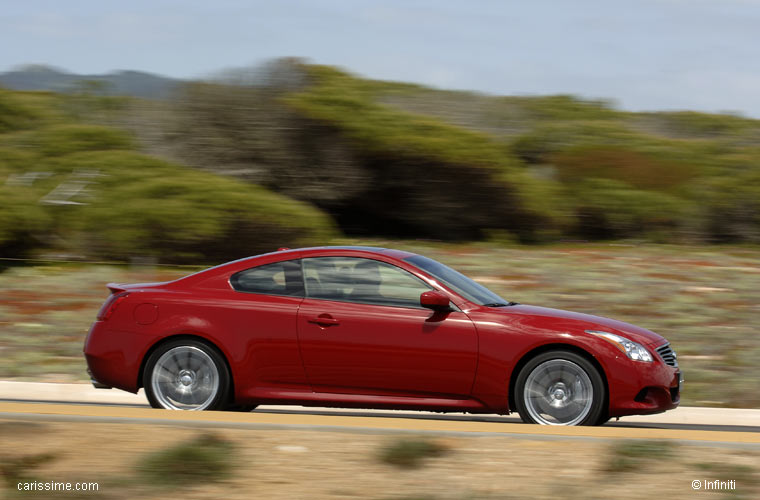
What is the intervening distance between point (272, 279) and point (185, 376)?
1023 mm

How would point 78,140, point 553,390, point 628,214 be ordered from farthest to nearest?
point 628,214
point 78,140
point 553,390

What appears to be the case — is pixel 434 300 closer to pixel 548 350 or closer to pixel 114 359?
pixel 548 350

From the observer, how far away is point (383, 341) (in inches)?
301

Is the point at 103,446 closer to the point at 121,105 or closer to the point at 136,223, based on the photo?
the point at 136,223

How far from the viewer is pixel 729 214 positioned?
2219 cm

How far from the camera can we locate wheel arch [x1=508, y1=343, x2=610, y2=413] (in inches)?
294

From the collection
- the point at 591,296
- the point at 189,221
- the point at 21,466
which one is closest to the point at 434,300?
the point at 21,466

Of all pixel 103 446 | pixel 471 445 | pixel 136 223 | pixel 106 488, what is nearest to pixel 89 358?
pixel 103 446

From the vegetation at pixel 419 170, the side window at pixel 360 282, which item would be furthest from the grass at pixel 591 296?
the side window at pixel 360 282

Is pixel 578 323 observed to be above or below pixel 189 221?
below

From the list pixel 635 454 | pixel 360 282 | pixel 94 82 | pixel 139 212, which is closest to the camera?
pixel 635 454

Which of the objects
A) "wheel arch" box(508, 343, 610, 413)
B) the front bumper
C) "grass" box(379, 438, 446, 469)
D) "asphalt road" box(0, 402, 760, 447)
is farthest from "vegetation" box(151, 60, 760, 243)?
"grass" box(379, 438, 446, 469)

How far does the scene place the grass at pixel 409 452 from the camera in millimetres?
5789

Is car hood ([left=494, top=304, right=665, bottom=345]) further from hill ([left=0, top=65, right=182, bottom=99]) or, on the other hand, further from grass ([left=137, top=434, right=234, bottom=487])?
hill ([left=0, top=65, right=182, bottom=99])
